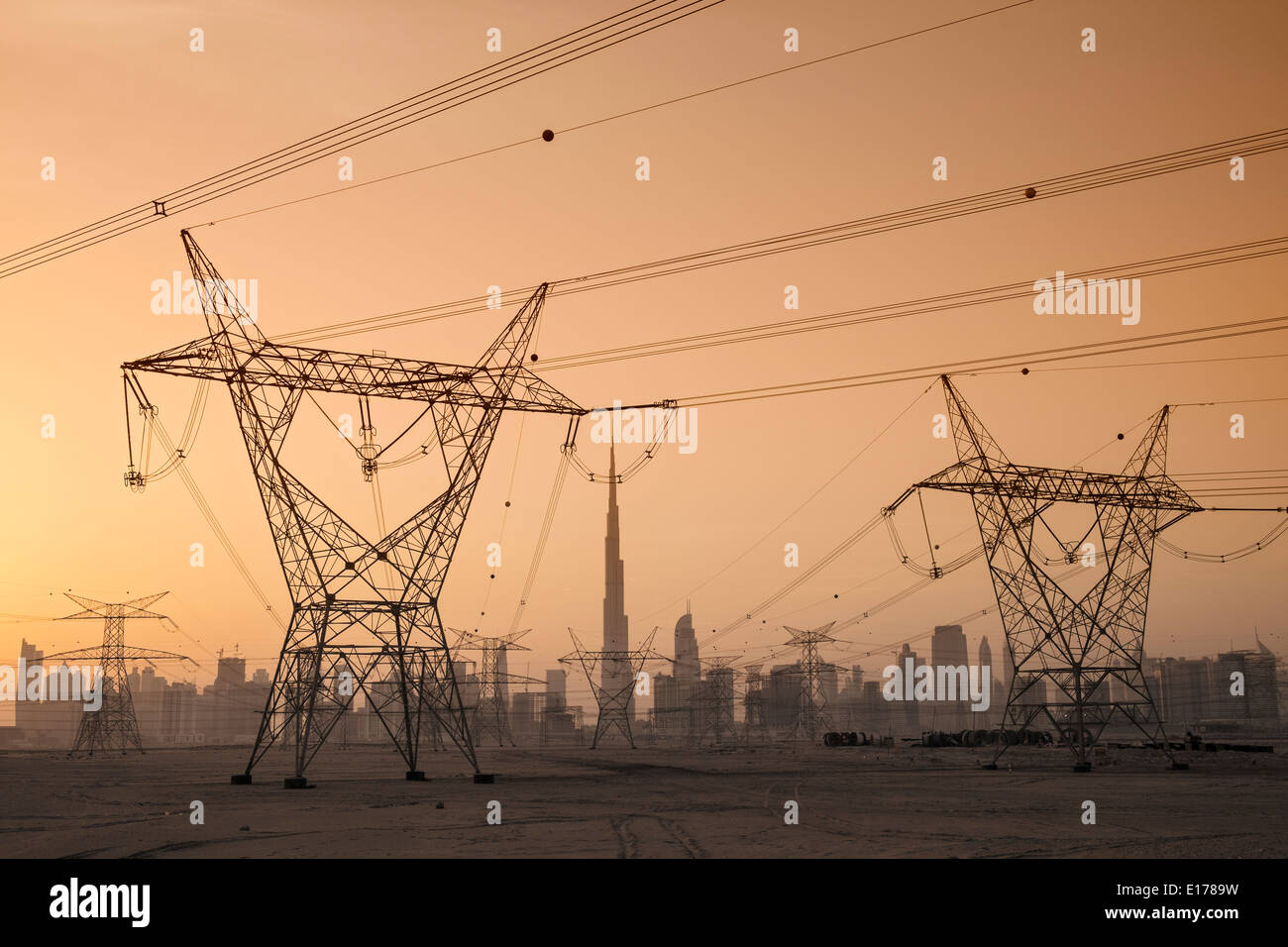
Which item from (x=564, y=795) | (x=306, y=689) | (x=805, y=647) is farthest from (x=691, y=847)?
(x=805, y=647)

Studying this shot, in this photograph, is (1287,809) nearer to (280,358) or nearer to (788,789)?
(788,789)

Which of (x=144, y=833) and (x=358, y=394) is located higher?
(x=358, y=394)

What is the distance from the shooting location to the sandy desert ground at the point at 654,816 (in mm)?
18859

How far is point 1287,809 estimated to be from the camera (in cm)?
2705

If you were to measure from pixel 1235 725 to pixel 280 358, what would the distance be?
453 ft

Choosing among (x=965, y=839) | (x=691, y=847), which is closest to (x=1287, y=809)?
(x=965, y=839)

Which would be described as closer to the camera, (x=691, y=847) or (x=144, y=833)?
(x=691, y=847)

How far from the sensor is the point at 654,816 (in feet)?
80.3

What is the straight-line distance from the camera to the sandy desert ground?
742 inches
